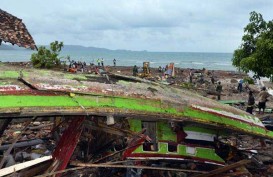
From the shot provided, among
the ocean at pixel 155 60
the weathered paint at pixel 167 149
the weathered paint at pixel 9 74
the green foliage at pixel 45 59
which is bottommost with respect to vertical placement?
the ocean at pixel 155 60

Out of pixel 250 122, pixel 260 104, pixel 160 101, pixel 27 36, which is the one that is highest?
pixel 27 36

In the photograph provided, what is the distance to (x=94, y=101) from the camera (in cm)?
516

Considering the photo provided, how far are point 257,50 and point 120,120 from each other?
21.7 feet

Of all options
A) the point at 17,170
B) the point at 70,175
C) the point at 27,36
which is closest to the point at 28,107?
the point at 17,170

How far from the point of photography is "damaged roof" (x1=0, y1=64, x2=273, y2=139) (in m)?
4.59

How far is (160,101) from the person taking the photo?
6.12m

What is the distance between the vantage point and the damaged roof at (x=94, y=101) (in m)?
4.59

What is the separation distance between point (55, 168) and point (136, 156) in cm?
186

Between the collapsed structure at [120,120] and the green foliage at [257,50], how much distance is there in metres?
3.62

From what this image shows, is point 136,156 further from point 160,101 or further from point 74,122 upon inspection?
point 74,122

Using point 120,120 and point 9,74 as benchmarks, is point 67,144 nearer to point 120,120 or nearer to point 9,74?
point 9,74

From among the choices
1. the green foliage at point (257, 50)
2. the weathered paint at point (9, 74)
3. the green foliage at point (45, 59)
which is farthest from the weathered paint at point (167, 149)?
the green foliage at point (45, 59)

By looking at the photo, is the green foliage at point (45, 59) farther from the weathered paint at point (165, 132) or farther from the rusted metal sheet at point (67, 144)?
the rusted metal sheet at point (67, 144)

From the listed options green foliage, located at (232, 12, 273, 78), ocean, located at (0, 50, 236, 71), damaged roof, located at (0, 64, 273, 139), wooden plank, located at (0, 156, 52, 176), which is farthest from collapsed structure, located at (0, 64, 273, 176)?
ocean, located at (0, 50, 236, 71)
